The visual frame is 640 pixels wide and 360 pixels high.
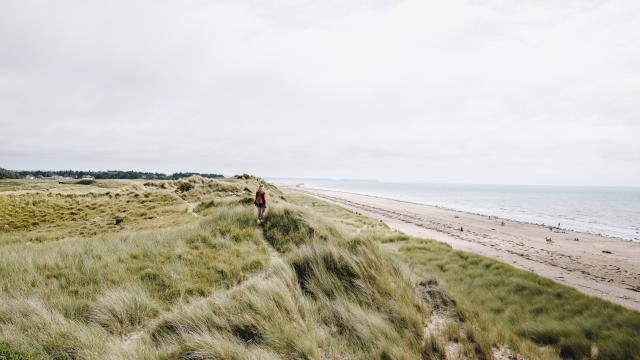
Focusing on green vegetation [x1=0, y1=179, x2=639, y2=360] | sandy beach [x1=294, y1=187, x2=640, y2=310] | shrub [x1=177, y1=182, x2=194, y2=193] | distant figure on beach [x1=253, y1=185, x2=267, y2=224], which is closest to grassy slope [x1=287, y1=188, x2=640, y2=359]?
green vegetation [x1=0, y1=179, x2=639, y2=360]

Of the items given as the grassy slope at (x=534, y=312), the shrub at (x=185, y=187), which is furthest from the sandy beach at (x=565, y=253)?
the shrub at (x=185, y=187)

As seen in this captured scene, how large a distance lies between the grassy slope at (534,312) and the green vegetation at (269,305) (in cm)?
5

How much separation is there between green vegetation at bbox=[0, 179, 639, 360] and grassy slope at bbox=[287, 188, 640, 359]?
0.16 feet

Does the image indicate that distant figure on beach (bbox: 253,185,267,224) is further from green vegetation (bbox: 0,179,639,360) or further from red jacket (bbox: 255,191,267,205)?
green vegetation (bbox: 0,179,639,360)

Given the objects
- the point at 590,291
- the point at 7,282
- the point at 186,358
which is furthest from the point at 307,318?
the point at 590,291

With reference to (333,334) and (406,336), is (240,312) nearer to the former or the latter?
(333,334)

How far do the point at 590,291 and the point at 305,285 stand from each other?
16403mm

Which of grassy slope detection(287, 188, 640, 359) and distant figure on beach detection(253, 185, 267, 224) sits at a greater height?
distant figure on beach detection(253, 185, 267, 224)

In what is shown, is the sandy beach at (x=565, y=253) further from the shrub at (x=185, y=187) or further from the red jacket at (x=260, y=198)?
the shrub at (x=185, y=187)

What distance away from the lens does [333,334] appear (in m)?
6.11

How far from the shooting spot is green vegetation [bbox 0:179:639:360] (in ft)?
17.2

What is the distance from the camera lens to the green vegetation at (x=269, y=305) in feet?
17.2

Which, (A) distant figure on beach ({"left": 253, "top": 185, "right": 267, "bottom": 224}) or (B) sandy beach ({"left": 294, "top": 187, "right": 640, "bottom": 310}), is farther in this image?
(B) sandy beach ({"left": 294, "top": 187, "right": 640, "bottom": 310})

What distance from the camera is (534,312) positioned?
35.8ft
